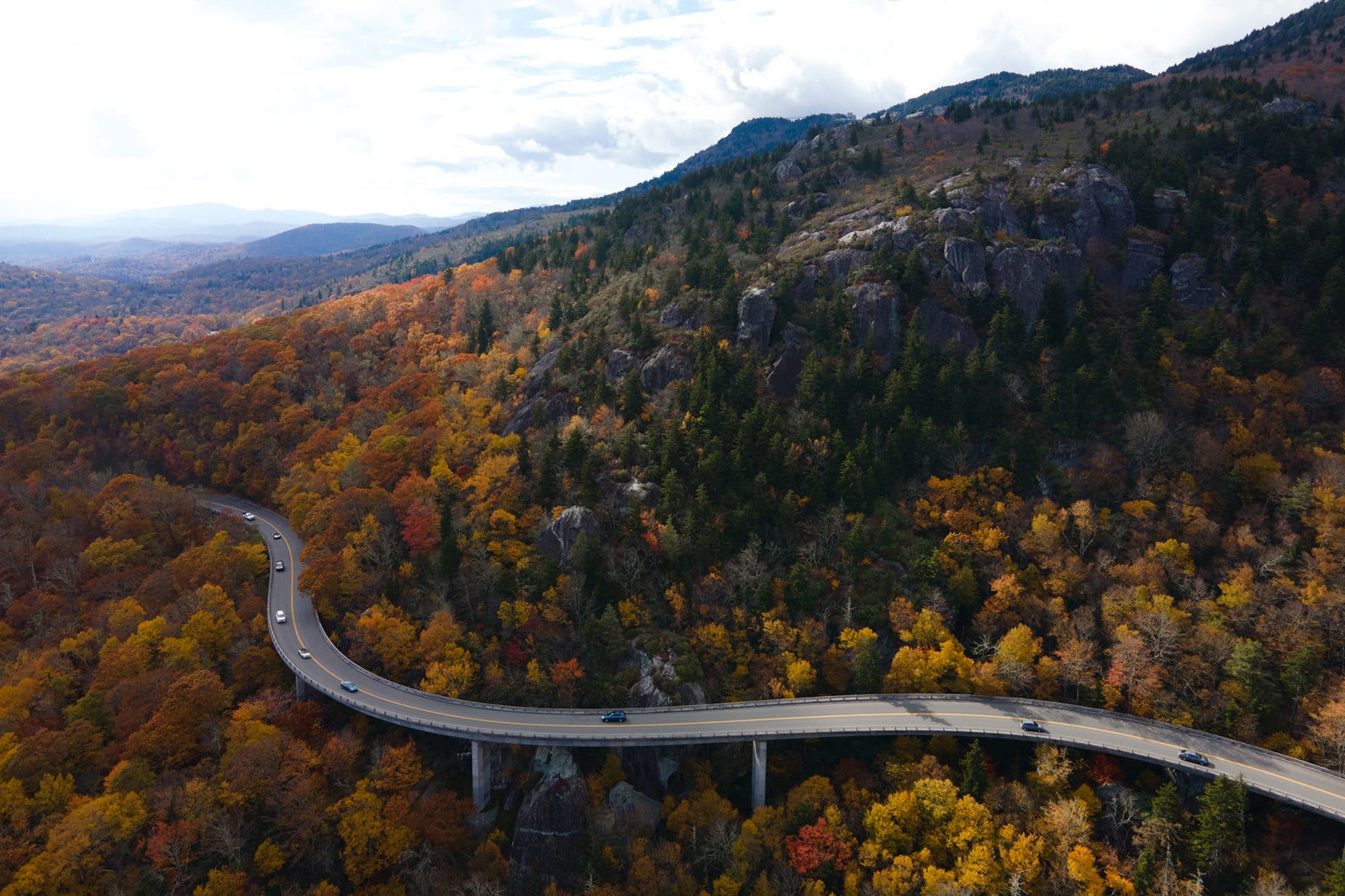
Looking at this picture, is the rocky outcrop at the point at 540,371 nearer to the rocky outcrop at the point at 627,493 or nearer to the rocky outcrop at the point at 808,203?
the rocky outcrop at the point at 627,493

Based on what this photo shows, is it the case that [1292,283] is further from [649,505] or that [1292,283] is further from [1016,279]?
[649,505]

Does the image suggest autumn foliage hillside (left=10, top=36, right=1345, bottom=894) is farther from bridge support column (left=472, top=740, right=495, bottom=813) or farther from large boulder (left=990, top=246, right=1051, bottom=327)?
bridge support column (left=472, top=740, right=495, bottom=813)

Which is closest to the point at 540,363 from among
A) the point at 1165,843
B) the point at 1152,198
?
the point at 1165,843

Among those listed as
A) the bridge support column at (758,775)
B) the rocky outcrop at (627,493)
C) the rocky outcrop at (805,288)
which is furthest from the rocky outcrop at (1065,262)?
the bridge support column at (758,775)

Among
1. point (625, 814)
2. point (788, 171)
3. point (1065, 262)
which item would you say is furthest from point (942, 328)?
point (625, 814)

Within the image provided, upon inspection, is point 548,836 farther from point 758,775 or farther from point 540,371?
point 540,371

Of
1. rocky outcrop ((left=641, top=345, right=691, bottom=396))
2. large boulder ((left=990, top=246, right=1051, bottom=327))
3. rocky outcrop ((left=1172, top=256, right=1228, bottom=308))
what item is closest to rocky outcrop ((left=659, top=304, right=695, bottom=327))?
rocky outcrop ((left=641, top=345, right=691, bottom=396))
